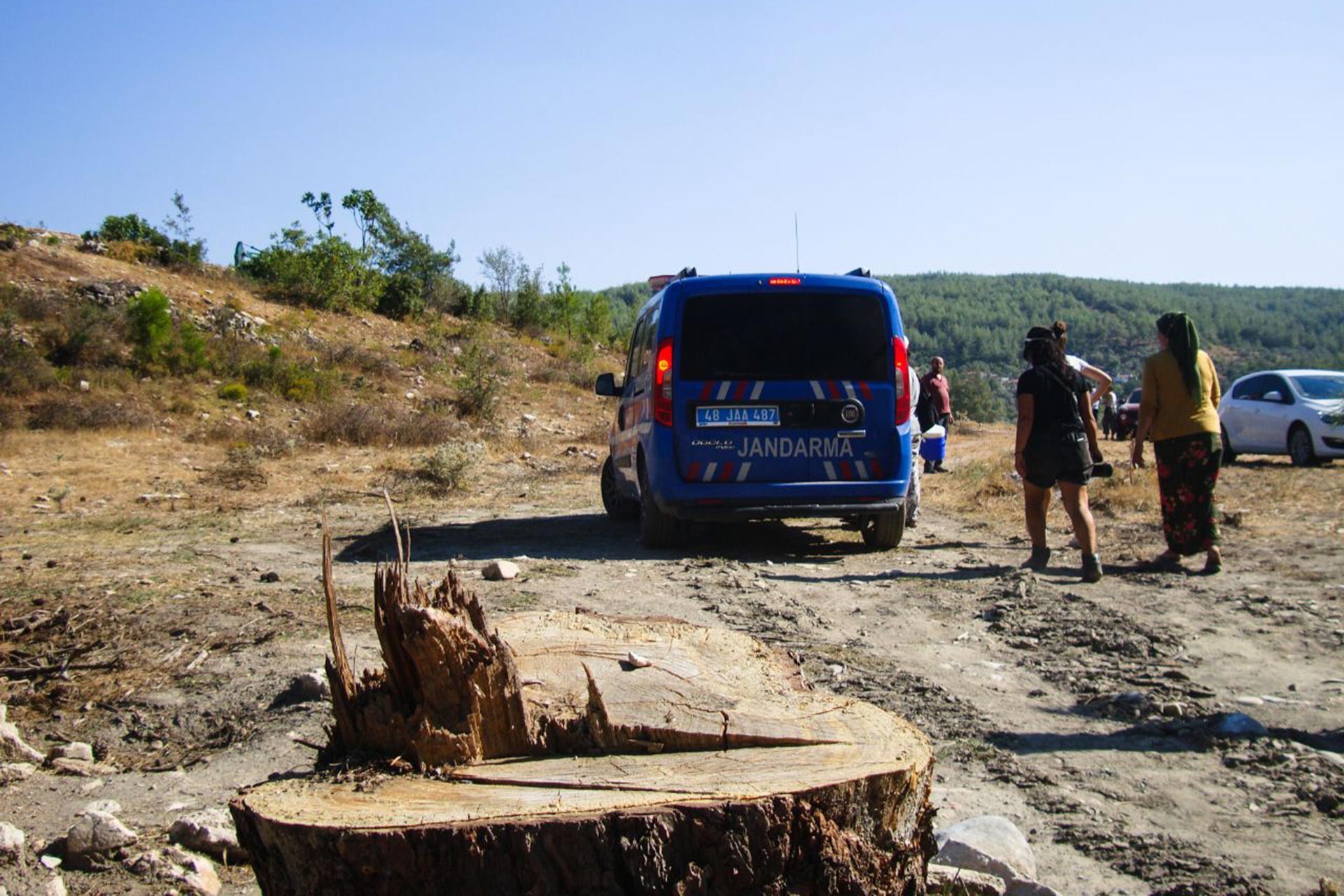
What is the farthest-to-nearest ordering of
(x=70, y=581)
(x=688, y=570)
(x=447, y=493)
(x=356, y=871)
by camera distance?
(x=447, y=493)
(x=688, y=570)
(x=70, y=581)
(x=356, y=871)

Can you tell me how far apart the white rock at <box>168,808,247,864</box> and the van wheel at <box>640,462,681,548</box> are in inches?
201

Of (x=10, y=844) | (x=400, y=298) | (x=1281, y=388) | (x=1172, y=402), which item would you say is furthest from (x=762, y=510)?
(x=400, y=298)

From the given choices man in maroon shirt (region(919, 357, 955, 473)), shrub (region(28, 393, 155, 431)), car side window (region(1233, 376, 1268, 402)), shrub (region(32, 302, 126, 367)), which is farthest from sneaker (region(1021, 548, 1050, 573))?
shrub (region(32, 302, 126, 367))

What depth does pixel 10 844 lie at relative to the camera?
3145 millimetres

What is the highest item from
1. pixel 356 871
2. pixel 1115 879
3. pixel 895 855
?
pixel 356 871

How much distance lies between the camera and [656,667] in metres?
2.94

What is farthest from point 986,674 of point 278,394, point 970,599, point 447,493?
point 278,394

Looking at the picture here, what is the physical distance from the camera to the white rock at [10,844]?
312cm

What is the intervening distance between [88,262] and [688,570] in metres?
23.1

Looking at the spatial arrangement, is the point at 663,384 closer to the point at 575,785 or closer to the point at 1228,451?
the point at 575,785

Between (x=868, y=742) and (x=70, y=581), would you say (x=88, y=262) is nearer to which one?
(x=70, y=581)

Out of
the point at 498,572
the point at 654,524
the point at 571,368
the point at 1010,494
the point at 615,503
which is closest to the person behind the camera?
the point at 498,572

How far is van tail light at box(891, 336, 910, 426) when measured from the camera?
8102mm

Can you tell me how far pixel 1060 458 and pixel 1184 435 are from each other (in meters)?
0.94
